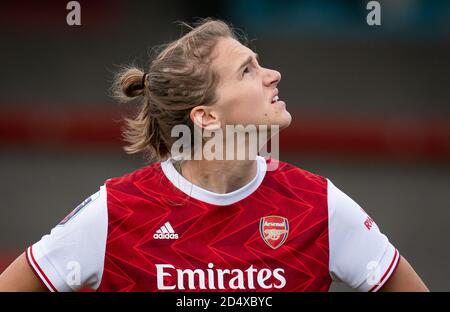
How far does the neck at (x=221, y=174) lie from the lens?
244cm

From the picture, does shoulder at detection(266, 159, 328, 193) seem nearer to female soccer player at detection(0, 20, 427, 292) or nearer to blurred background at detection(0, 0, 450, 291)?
female soccer player at detection(0, 20, 427, 292)

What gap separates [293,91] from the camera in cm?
651

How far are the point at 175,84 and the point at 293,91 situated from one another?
4128 millimetres

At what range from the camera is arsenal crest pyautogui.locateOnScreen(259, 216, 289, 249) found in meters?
2.40

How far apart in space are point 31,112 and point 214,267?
431 centimetres

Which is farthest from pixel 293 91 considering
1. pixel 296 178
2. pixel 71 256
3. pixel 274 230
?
pixel 71 256

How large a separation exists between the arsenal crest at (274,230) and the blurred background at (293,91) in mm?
3632

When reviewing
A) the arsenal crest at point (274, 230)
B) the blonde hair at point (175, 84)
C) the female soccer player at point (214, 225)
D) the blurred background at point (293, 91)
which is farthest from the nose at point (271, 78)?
the blurred background at point (293, 91)

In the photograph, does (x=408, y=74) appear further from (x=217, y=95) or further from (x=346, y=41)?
(x=217, y=95)

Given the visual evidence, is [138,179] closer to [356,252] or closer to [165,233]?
[165,233]

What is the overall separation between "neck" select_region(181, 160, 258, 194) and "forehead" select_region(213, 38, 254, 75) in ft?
0.88

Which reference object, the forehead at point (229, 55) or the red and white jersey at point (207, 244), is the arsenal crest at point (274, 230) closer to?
the red and white jersey at point (207, 244)

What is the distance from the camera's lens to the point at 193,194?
2.43m
